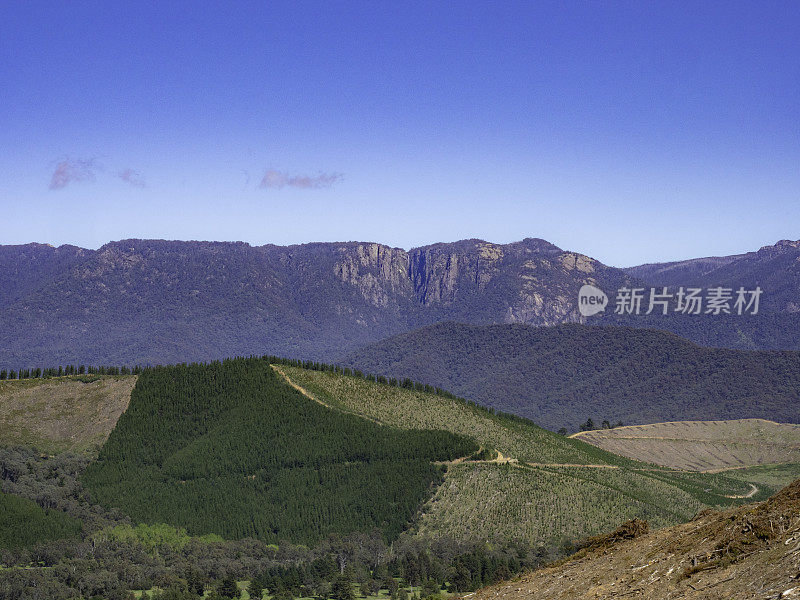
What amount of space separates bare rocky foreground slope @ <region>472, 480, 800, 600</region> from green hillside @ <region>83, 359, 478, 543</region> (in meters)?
123

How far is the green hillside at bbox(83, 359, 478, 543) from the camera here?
Result: 6417 inches

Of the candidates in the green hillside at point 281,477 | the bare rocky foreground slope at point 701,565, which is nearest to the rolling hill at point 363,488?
the green hillside at point 281,477

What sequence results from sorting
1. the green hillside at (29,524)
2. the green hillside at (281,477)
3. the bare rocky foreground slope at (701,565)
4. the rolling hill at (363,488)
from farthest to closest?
1. the green hillside at (281,477)
2. the rolling hill at (363,488)
3. the green hillside at (29,524)
4. the bare rocky foreground slope at (701,565)

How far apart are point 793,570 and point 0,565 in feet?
429

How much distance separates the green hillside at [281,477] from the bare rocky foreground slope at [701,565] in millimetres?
123149

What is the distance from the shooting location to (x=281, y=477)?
180 meters

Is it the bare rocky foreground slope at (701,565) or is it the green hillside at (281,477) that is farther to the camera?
the green hillside at (281,477)

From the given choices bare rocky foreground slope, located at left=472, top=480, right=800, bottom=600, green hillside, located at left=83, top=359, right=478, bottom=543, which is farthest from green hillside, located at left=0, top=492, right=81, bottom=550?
bare rocky foreground slope, located at left=472, top=480, right=800, bottom=600

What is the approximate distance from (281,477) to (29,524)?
1907 inches

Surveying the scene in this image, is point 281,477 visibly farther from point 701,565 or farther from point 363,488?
point 701,565

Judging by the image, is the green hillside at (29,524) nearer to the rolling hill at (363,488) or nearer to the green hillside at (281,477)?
the rolling hill at (363,488)

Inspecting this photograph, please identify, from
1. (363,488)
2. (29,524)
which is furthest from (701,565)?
(363,488)

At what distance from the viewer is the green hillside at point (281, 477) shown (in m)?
163

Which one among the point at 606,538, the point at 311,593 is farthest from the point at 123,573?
the point at 606,538
